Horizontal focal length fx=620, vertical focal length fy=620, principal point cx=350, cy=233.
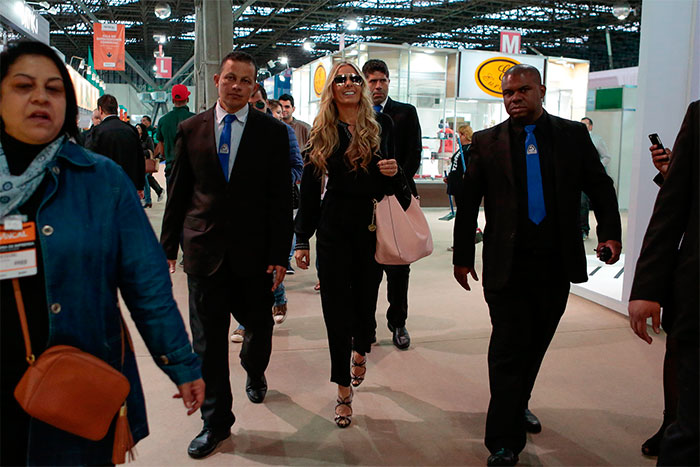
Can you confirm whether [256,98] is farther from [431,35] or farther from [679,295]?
[431,35]

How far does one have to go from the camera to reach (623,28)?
82.8 ft

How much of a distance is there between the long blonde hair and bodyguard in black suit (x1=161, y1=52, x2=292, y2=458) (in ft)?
0.62

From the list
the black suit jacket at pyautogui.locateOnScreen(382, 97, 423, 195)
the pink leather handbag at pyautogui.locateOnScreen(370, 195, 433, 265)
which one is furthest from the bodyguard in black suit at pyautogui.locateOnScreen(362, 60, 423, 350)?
the pink leather handbag at pyautogui.locateOnScreen(370, 195, 433, 265)

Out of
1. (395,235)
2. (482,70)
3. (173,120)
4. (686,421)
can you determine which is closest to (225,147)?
(395,235)

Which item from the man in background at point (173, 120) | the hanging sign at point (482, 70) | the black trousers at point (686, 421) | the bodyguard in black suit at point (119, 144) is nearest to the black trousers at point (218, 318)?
the black trousers at point (686, 421)

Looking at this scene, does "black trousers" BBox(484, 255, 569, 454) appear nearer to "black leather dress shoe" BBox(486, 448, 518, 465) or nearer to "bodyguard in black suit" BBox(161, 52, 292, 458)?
"black leather dress shoe" BBox(486, 448, 518, 465)

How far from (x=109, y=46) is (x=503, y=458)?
17.6 metres

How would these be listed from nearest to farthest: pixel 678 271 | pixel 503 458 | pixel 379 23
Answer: pixel 678 271 → pixel 503 458 → pixel 379 23

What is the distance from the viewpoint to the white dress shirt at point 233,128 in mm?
3027

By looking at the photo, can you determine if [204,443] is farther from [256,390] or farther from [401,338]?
[401,338]

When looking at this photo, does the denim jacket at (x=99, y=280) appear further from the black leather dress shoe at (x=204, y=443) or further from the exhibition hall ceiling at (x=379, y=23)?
the exhibition hall ceiling at (x=379, y=23)

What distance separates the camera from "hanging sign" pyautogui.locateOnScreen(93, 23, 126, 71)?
1725 cm

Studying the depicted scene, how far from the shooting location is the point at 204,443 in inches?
115

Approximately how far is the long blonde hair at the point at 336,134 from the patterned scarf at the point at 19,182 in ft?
5.99
